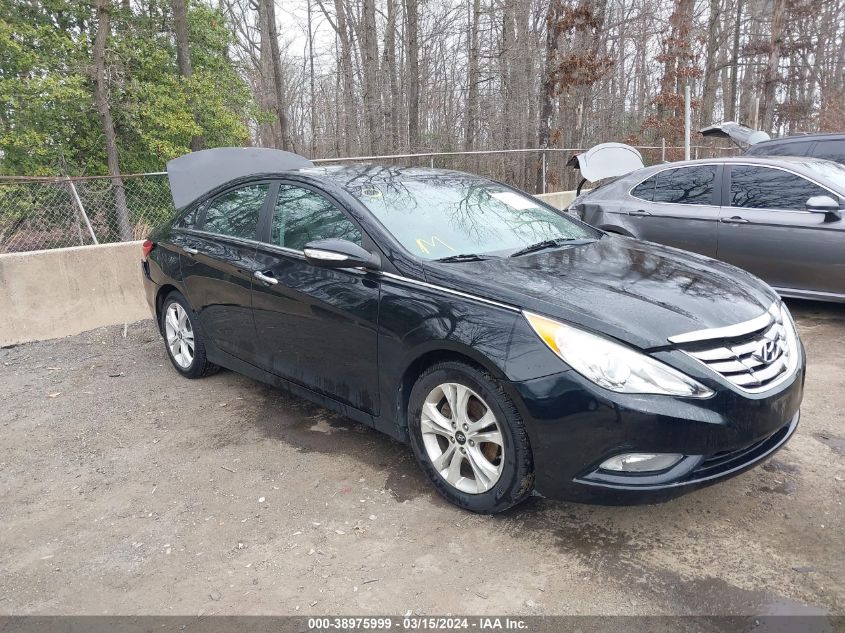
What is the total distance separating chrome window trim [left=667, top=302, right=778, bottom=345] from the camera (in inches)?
105

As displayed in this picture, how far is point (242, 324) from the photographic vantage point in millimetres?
4328

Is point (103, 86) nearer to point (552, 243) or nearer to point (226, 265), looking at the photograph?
point (226, 265)

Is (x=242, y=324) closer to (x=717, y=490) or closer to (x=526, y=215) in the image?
(x=526, y=215)

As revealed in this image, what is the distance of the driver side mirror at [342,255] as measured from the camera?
3.33 metres

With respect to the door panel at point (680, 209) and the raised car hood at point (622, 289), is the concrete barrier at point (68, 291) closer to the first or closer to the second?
the raised car hood at point (622, 289)

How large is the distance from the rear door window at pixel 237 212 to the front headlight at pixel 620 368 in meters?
2.39

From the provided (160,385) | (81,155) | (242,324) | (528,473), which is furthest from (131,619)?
(81,155)

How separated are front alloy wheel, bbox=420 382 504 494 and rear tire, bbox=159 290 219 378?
2.39 m

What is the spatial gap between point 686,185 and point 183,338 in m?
4.98

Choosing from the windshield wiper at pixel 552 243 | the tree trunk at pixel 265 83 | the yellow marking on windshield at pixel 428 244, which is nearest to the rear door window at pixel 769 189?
the windshield wiper at pixel 552 243

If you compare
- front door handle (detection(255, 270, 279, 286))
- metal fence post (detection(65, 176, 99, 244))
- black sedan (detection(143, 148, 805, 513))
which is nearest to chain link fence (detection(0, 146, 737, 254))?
metal fence post (detection(65, 176, 99, 244))

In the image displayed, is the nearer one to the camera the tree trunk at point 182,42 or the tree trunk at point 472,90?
the tree trunk at point 182,42

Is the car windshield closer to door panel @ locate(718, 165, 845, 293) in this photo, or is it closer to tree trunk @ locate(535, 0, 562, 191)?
door panel @ locate(718, 165, 845, 293)

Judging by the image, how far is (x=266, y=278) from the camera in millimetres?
3996
